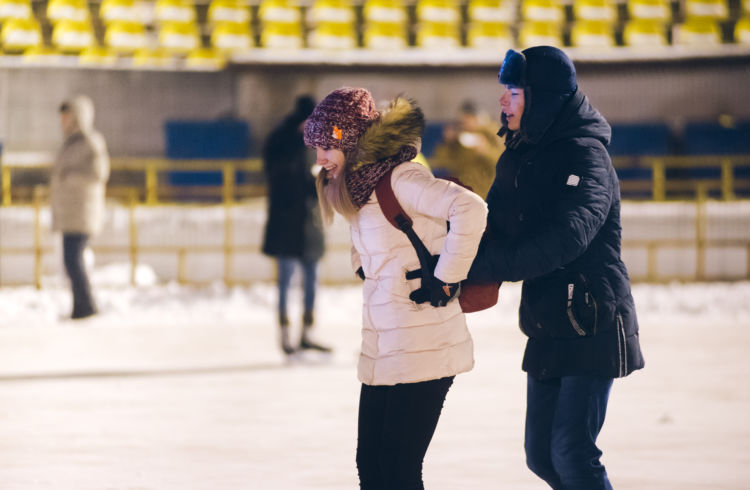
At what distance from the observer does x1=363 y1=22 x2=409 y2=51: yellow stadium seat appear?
59.8 ft

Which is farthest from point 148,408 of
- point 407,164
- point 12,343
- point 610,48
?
point 610,48

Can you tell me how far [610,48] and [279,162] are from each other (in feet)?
36.6

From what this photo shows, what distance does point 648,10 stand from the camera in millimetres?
19125

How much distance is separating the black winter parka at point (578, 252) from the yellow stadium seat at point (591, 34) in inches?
617

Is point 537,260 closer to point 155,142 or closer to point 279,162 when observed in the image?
point 279,162

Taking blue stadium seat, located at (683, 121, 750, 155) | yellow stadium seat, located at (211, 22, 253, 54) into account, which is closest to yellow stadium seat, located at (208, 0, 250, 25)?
yellow stadium seat, located at (211, 22, 253, 54)

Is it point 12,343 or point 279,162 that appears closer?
point 279,162

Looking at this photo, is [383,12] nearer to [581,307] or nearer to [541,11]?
[541,11]

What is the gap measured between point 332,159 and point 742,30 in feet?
55.6

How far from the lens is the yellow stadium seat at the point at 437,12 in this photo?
61.0ft

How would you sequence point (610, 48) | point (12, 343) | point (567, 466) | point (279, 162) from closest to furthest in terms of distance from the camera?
1. point (567, 466)
2. point (279, 162)
3. point (12, 343)
4. point (610, 48)

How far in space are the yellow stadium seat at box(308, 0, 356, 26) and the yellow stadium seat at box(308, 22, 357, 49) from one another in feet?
0.21

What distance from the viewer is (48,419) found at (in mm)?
6281

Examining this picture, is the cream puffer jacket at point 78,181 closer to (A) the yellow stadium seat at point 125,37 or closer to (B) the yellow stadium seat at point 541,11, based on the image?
(A) the yellow stadium seat at point 125,37
